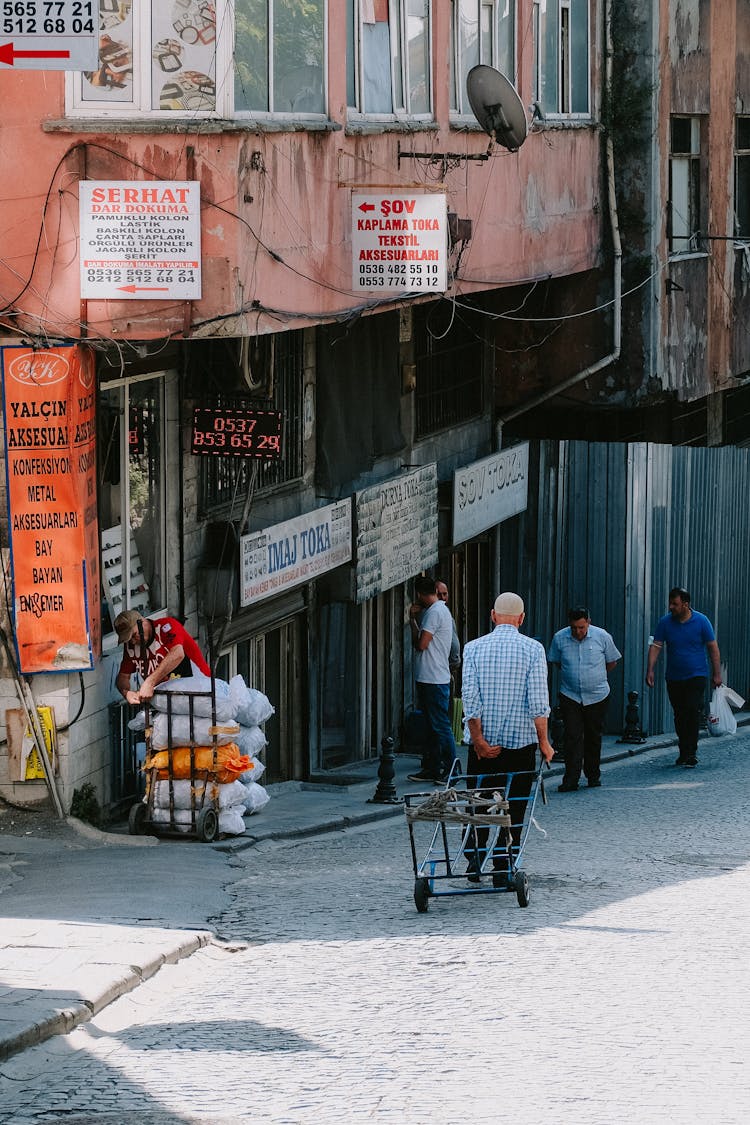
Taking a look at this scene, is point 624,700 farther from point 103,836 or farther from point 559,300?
point 103,836

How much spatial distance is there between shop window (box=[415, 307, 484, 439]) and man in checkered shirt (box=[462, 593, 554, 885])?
Answer: 923 cm

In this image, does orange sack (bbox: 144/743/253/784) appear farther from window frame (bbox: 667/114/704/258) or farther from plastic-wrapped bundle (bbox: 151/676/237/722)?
window frame (bbox: 667/114/704/258)

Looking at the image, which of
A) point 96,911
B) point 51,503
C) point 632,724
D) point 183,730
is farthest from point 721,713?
A: point 96,911

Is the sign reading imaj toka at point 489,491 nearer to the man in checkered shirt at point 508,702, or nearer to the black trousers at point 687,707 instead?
the black trousers at point 687,707

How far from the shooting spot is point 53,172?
12383 millimetres

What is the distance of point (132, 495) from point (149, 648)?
147 cm

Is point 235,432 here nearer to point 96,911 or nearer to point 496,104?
point 496,104

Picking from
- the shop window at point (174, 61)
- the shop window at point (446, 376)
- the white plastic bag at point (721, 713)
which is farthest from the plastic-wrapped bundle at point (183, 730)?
the shop window at point (446, 376)

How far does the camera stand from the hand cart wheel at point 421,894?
35.1 ft

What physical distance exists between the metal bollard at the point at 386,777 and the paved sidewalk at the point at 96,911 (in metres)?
0.91

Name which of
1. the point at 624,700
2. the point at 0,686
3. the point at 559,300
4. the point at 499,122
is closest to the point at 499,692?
the point at 0,686

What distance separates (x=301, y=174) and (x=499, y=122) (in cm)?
400

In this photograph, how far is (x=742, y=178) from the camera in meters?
26.2

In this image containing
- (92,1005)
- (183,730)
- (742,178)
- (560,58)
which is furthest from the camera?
(742,178)
